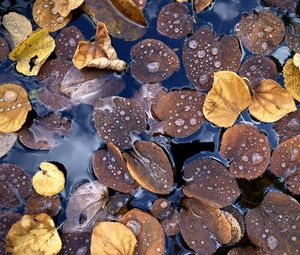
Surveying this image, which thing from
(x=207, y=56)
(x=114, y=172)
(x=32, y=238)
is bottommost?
(x=32, y=238)

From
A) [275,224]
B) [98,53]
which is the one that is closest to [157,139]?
[98,53]

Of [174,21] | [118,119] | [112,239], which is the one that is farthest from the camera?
[174,21]

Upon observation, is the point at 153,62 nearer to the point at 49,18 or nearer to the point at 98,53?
the point at 98,53

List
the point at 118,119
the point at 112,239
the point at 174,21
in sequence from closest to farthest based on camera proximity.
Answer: the point at 112,239
the point at 118,119
the point at 174,21

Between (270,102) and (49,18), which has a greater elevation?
(49,18)

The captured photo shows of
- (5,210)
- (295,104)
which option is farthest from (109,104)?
(295,104)

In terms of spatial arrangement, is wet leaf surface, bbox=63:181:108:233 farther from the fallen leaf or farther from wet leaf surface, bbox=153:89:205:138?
the fallen leaf

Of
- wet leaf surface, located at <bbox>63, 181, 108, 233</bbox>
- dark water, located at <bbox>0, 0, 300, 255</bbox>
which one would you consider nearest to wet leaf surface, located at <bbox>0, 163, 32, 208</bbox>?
dark water, located at <bbox>0, 0, 300, 255</bbox>

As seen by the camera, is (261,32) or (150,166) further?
(261,32)

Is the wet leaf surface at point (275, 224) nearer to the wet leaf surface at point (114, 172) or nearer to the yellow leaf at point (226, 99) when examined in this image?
the yellow leaf at point (226, 99)
